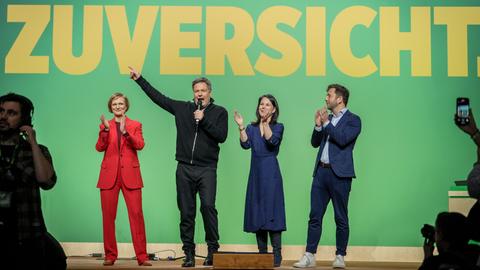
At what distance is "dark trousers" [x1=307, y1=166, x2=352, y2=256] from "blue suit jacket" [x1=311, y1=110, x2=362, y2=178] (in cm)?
7

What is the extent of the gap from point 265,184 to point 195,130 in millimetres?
700

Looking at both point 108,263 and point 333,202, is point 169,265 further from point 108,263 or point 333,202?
point 333,202

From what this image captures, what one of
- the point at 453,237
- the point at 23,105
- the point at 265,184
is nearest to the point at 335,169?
the point at 265,184

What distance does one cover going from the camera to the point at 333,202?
576 centimetres

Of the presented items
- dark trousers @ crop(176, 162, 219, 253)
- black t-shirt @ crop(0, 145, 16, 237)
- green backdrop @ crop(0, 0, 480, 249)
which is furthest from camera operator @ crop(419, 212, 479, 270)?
green backdrop @ crop(0, 0, 480, 249)

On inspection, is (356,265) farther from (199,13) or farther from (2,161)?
(2,161)

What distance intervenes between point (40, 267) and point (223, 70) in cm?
400

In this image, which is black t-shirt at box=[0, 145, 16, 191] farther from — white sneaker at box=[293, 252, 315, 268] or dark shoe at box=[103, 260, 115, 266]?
white sneaker at box=[293, 252, 315, 268]

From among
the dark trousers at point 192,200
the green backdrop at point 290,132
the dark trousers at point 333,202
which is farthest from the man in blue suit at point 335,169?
the green backdrop at point 290,132

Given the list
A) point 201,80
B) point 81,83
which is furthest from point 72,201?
point 201,80

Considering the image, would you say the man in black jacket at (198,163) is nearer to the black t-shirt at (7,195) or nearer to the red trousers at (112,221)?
the red trousers at (112,221)

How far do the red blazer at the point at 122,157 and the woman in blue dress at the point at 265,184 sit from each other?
0.95 meters

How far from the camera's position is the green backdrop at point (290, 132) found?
22.8 feet

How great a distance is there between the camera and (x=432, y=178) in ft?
22.8
